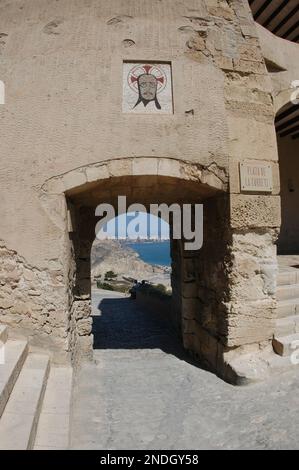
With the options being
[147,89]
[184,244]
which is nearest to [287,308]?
[184,244]

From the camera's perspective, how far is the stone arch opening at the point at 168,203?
427 centimetres

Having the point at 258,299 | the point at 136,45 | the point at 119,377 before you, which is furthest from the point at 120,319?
the point at 136,45

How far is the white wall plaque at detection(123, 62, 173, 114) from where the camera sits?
442 centimetres

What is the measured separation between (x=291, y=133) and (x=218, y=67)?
518 centimetres

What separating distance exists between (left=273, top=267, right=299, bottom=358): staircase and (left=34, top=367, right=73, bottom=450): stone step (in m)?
2.57

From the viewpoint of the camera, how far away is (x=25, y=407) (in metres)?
3.05

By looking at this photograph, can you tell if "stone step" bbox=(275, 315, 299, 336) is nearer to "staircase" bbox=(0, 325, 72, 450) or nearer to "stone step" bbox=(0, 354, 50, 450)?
"staircase" bbox=(0, 325, 72, 450)

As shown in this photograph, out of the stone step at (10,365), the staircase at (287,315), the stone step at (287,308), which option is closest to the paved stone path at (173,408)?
the staircase at (287,315)

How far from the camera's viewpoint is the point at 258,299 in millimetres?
4578

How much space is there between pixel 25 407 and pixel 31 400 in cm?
13

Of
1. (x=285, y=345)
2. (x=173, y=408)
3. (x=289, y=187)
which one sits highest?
(x=289, y=187)

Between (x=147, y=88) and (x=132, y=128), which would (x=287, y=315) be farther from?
(x=147, y=88)

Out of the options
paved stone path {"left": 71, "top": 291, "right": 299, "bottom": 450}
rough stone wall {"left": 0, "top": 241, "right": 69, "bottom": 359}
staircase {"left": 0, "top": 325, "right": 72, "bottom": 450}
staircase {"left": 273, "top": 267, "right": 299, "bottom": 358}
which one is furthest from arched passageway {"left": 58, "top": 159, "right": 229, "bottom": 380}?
staircase {"left": 0, "top": 325, "right": 72, "bottom": 450}

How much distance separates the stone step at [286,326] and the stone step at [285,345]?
0.15 m
